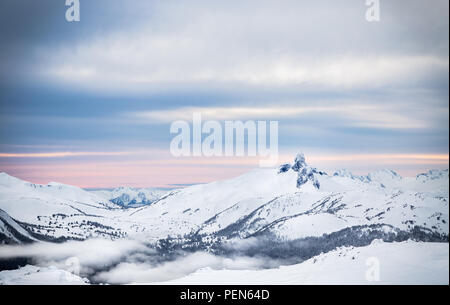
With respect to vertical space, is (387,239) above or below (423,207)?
below

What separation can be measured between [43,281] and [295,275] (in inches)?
1042

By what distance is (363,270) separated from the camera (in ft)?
146

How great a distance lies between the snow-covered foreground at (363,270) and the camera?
139 feet

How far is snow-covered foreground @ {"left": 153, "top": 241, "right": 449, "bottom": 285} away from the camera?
42.3 m
